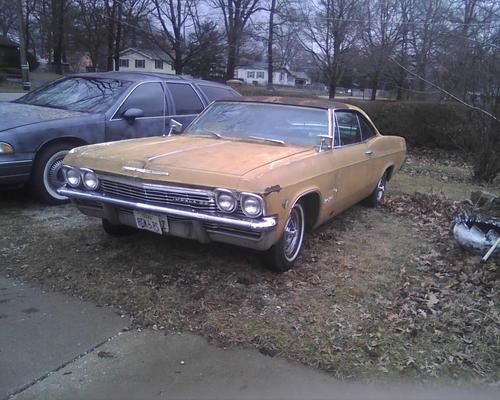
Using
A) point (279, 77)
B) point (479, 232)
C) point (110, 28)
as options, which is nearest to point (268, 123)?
point (479, 232)

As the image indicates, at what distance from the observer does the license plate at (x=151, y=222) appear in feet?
12.7

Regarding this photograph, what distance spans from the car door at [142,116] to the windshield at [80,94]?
174 millimetres

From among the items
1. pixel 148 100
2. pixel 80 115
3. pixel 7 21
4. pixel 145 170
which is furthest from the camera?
pixel 7 21

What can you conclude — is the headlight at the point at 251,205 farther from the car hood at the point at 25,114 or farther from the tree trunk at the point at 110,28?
the tree trunk at the point at 110,28

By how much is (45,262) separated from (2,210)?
5.97 feet

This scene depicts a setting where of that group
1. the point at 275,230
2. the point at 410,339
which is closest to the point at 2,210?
the point at 275,230

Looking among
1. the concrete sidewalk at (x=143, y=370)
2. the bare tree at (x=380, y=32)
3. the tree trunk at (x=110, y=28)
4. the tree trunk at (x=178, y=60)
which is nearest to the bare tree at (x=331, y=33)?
the bare tree at (x=380, y=32)

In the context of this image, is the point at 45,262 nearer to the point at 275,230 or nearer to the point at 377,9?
the point at 275,230

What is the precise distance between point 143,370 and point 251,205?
132 cm

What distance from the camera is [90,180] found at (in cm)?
416

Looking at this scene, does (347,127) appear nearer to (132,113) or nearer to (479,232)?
(479,232)

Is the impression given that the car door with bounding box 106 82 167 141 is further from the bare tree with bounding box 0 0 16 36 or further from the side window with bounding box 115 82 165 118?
the bare tree with bounding box 0 0 16 36

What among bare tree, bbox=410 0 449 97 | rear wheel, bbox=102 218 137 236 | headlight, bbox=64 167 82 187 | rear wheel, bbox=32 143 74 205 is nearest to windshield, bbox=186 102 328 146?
rear wheel, bbox=102 218 137 236

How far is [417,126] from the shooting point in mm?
15898
